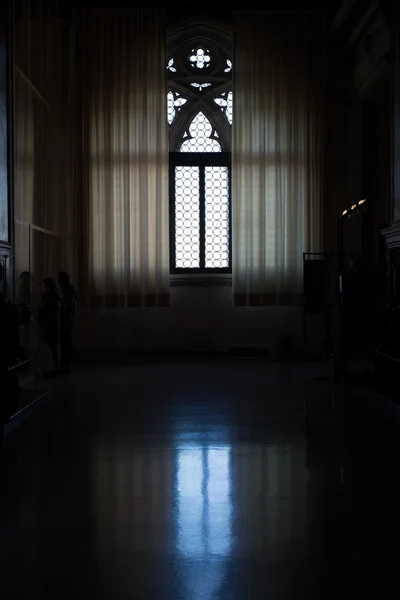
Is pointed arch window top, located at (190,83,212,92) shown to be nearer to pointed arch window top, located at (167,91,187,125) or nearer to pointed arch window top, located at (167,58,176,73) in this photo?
pointed arch window top, located at (167,91,187,125)

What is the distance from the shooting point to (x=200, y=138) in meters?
13.6

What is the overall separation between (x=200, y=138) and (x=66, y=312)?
4.88 metres

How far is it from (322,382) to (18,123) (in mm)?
4784

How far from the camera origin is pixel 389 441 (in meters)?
5.46

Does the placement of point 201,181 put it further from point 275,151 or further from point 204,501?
point 204,501

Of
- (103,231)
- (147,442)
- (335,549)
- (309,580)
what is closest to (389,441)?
(147,442)

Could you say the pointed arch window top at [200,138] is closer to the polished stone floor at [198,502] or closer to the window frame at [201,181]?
the window frame at [201,181]

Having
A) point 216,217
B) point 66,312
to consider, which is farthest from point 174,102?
point 66,312

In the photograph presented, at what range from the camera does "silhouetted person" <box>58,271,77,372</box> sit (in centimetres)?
1016

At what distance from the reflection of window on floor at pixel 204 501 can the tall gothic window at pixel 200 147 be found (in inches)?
336

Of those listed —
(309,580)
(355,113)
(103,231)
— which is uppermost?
(355,113)

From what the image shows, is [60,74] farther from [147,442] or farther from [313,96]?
[147,442]

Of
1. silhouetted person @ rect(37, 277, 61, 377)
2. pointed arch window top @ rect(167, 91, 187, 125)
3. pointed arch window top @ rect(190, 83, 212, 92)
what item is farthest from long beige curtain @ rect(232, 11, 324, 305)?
silhouetted person @ rect(37, 277, 61, 377)

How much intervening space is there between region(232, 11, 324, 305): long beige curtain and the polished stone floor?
580 cm
